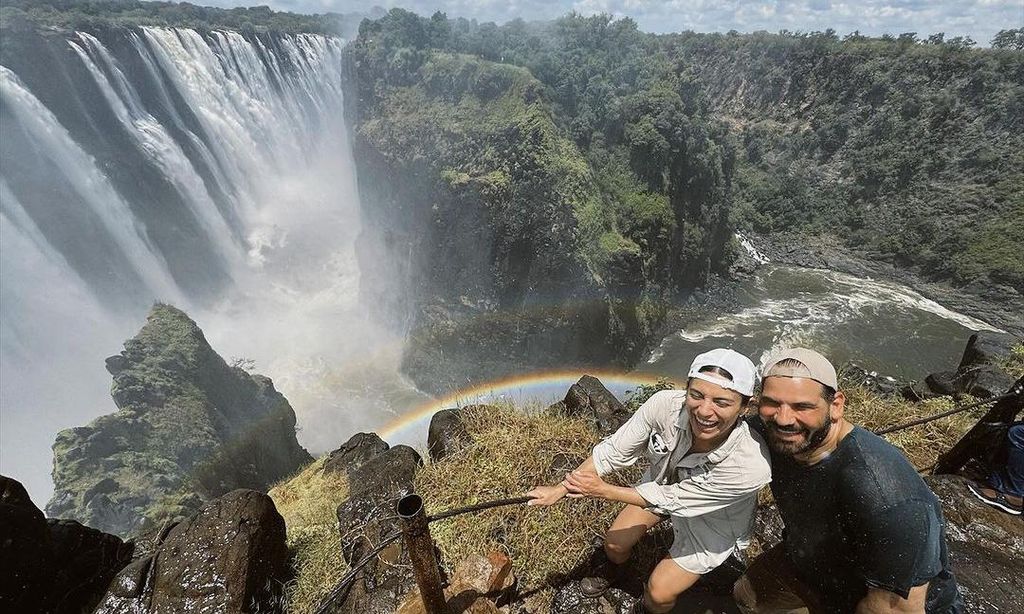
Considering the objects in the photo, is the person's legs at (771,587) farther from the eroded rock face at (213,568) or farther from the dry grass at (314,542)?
the eroded rock face at (213,568)

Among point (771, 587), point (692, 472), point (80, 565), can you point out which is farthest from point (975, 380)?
point (80, 565)

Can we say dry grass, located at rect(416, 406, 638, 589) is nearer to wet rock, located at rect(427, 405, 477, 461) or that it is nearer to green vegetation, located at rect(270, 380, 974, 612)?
green vegetation, located at rect(270, 380, 974, 612)

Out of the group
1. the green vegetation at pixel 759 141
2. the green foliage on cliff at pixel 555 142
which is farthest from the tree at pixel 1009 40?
the green foliage on cliff at pixel 555 142

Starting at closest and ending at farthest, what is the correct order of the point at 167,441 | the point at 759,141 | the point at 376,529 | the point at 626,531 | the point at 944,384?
the point at 626,531
the point at 376,529
the point at 944,384
the point at 167,441
the point at 759,141

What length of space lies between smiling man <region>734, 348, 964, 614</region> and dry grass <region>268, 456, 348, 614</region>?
387 cm

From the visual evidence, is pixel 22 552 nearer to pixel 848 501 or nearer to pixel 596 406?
pixel 848 501

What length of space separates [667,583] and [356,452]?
16.0 feet

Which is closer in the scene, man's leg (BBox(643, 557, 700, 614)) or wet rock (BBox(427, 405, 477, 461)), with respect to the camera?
man's leg (BBox(643, 557, 700, 614))

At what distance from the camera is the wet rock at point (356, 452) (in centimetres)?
630

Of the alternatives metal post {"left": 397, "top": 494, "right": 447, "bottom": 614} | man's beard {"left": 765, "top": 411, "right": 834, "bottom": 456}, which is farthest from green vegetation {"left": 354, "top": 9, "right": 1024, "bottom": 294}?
man's beard {"left": 765, "top": 411, "right": 834, "bottom": 456}

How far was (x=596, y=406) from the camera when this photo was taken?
6.47 meters

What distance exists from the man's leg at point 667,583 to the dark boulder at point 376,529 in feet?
6.56

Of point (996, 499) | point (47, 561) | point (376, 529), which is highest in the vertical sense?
point (47, 561)

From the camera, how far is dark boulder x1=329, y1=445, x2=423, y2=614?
12.2 ft
